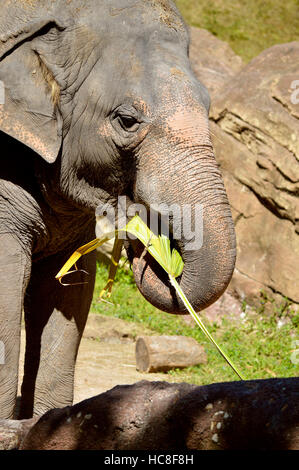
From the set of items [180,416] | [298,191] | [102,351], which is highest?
[180,416]

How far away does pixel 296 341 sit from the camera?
7145 mm

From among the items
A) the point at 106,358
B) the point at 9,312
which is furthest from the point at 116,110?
the point at 106,358

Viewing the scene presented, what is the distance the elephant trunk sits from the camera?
132 inches

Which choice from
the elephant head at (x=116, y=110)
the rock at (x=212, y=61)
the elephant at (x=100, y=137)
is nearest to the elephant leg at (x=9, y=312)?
the elephant at (x=100, y=137)

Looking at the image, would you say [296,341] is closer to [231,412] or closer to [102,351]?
[102,351]

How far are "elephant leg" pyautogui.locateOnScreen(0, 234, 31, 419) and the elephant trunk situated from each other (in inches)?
27.7

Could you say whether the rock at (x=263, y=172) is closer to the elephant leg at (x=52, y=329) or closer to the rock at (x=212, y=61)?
the rock at (x=212, y=61)

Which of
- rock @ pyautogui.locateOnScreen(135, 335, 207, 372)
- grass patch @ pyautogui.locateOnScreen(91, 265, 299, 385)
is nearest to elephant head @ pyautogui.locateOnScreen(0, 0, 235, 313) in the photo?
rock @ pyautogui.locateOnScreen(135, 335, 207, 372)

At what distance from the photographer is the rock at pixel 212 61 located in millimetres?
9156

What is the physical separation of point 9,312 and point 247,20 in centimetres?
1048

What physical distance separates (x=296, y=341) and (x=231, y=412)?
5.08m

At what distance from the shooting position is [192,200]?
11.2 feet

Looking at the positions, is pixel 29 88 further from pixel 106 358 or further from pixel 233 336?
pixel 233 336

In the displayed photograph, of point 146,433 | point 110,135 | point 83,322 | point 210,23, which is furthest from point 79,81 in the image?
point 210,23
